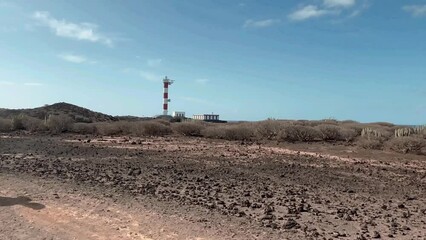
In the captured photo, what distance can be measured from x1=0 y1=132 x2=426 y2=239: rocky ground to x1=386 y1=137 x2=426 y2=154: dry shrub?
4411 millimetres

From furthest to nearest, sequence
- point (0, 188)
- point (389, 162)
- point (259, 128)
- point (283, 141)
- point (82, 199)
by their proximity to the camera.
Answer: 1. point (259, 128)
2. point (283, 141)
3. point (389, 162)
4. point (0, 188)
5. point (82, 199)

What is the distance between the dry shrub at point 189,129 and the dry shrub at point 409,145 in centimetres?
1364

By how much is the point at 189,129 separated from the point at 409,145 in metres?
15.0

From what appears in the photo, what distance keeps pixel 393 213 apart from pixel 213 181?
431 cm

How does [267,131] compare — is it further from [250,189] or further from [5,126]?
[5,126]

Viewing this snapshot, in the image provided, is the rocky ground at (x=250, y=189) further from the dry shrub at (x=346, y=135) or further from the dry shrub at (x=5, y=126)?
the dry shrub at (x=5, y=126)

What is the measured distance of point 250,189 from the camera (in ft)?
32.1

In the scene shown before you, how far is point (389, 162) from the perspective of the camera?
56.8ft

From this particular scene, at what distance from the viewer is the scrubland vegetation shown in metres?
22.4

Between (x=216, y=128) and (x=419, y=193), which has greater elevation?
(x=216, y=128)

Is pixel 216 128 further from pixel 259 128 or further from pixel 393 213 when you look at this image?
pixel 393 213

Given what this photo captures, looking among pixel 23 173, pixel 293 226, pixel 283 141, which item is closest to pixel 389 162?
pixel 283 141

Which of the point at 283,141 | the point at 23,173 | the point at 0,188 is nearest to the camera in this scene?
the point at 0,188

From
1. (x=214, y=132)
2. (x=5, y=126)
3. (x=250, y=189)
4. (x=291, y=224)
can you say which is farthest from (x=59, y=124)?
(x=291, y=224)
